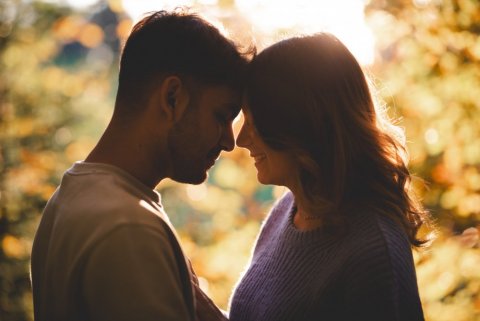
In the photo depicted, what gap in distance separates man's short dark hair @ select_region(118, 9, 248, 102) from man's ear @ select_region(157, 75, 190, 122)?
0.13ft

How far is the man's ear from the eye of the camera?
6.35ft

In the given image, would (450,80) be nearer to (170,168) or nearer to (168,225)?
(170,168)

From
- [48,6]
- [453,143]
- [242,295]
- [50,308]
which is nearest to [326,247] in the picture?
[242,295]

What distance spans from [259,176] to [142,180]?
587mm

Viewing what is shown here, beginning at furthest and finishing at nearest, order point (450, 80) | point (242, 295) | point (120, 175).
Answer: point (450, 80) → point (242, 295) → point (120, 175)

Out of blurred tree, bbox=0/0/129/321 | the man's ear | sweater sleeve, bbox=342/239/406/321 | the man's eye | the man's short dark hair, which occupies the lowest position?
blurred tree, bbox=0/0/129/321

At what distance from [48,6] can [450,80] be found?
16.5ft

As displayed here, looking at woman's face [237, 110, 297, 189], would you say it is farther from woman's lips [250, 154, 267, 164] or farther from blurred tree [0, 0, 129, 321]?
blurred tree [0, 0, 129, 321]

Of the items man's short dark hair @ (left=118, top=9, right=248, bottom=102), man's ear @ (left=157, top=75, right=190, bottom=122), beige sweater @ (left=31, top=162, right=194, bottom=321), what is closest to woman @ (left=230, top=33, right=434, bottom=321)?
man's short dark hair @ (left=118, top=9, right=248, bottom=102)

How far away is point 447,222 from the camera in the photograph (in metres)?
3.57

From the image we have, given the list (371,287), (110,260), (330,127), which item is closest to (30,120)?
(330,127)

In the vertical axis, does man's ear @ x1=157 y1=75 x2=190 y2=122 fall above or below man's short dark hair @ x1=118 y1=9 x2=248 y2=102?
below

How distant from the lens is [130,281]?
1529 millimetres

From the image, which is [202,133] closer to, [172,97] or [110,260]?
[172,97]
